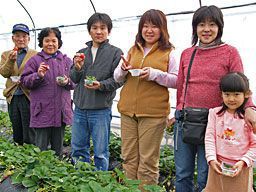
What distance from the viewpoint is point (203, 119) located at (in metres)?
2.34

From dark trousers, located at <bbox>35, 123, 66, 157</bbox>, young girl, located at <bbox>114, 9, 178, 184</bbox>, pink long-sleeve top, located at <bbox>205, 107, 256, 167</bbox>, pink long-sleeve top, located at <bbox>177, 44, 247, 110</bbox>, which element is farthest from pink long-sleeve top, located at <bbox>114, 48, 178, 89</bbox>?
dark trousers, located at <bbox>35, 123, 66, 157</bbox>

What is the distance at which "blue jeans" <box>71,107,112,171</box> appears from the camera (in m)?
3.03

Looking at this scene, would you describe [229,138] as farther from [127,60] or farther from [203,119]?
[127,60]

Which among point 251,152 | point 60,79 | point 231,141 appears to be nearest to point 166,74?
point 231,141

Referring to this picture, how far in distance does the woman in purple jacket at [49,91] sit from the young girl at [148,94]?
0.83 m

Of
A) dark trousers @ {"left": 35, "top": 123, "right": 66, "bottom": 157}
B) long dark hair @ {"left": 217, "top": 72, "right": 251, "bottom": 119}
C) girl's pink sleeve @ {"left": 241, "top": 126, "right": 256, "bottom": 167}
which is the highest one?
long dark hair @ {"left": 217, "top": 72, "right": 251, "bottom": 119}

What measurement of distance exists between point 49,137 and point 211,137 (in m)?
1.81

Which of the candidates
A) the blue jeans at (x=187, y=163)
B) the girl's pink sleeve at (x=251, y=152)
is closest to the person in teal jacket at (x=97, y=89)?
the blue jeans at (x=187, y=163)

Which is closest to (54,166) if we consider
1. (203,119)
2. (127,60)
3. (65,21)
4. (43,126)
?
(43,126)

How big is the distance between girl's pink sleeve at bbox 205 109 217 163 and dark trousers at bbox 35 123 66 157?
1.63 metres

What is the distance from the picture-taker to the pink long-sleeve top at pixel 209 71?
2.32 m

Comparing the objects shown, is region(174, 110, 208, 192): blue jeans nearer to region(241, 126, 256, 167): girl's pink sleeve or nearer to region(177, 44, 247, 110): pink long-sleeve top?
region(177, 44, 247, 110): pink long-sleeve top

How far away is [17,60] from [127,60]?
1.58 meters

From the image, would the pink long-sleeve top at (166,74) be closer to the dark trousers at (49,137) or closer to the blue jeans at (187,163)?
the blue jeans at (187,163)
